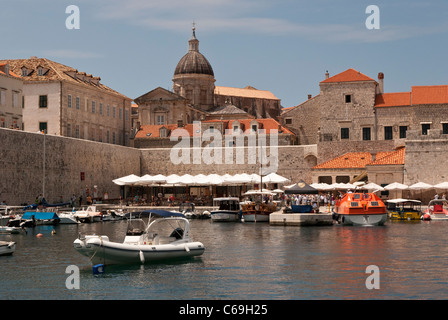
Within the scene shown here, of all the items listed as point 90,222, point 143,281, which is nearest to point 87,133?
point 90,222

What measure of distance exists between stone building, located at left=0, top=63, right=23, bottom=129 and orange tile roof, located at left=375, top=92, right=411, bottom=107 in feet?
88.4

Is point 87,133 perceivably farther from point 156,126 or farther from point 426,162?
point 426,162

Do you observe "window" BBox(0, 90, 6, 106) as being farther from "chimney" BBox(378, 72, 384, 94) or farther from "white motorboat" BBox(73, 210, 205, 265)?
"chimney" BBox(378, 72, 384, 94)

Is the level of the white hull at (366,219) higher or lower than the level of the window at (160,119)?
lower

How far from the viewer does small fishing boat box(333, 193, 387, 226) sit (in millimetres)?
33125

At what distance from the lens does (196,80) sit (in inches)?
2931

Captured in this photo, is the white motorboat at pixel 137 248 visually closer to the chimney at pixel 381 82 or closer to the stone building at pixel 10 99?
the stone building at pixel 10 99

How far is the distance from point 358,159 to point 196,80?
29.1m

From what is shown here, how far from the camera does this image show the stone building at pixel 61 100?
50.5 metres

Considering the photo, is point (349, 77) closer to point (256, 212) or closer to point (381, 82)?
point (381, 82)

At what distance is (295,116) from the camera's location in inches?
2446
